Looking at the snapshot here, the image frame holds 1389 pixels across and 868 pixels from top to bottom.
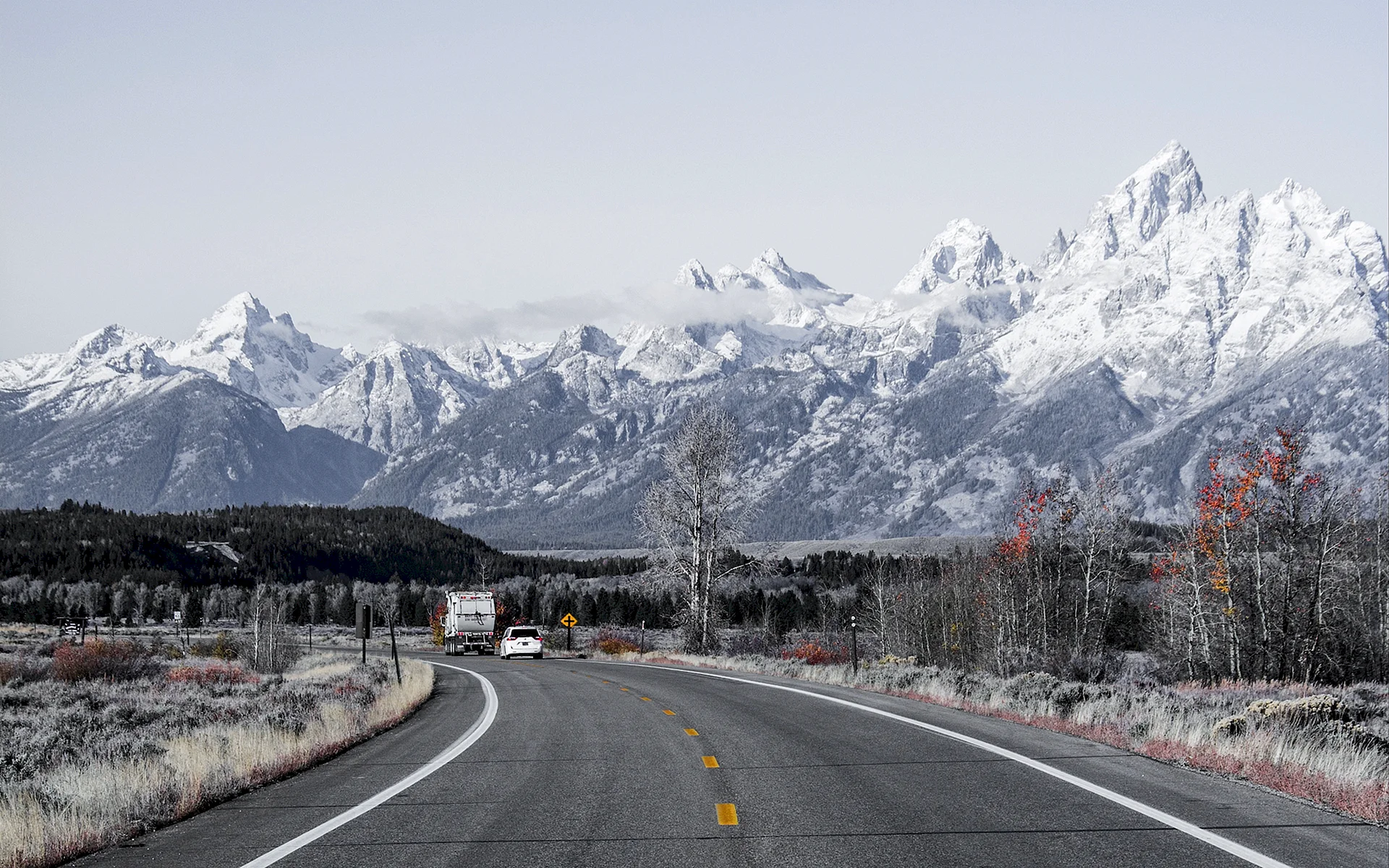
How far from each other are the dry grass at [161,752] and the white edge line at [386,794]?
1.56 m

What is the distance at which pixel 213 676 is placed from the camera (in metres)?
37.0

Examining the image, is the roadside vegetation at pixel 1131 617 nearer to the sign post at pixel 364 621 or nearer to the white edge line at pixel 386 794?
the white edge line at pixel 386 794

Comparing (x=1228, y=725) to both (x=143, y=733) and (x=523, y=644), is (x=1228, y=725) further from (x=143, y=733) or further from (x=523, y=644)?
(x=523, y=644)

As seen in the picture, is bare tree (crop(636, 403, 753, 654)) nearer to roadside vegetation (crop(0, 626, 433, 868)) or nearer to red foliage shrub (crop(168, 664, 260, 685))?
roadside vegetation (crop(0, 626, 433, 868))

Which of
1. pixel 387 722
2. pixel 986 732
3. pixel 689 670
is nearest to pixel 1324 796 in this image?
pixel 986 732

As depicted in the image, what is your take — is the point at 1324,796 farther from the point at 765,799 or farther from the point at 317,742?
the point at 317,742

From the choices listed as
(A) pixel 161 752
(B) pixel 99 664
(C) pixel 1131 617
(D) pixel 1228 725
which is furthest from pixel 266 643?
(C) pixel 1131 617

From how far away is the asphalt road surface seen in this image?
29.3 ft

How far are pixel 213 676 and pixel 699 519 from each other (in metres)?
22.1

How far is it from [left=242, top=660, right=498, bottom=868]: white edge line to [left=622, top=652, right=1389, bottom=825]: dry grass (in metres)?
8.33

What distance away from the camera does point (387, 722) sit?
2086cm

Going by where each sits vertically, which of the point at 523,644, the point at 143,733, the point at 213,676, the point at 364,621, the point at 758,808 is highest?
the point at 364,621

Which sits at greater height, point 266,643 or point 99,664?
point 266,643

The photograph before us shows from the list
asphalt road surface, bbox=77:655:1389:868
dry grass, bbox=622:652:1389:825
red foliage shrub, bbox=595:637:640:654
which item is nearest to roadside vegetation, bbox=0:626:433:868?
asphalt road surface, bbox=77:655:1389:868
